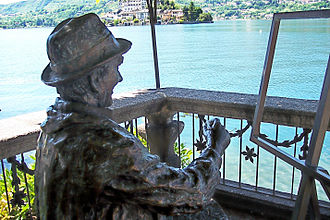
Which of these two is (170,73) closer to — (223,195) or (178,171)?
(223,195)

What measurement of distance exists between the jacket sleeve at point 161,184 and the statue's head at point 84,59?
299 millimetres

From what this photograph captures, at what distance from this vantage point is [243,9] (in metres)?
3.89

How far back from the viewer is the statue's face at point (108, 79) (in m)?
1.51

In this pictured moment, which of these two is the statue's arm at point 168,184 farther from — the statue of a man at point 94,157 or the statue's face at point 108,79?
the statue's face at point 108,79

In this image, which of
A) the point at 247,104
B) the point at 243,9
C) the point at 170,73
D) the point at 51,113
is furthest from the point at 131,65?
the point at 51,113

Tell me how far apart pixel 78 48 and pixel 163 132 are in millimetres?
1923

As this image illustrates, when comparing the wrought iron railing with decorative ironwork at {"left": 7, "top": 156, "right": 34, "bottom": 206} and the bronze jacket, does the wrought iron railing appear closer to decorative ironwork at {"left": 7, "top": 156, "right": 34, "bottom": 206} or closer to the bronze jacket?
decorative ironwork at {"left": 7, "top": 156, "right": 34, "bottom": 206}

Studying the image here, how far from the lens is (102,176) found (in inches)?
54.5

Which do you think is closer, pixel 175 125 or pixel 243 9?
pixel 175 125

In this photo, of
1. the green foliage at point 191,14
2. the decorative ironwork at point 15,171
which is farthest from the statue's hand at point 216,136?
A: the green foliage at point 191,14

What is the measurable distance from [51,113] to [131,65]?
1604 cm

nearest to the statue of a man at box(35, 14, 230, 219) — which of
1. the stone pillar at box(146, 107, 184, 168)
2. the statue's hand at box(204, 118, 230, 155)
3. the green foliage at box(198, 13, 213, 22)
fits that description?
the statue's hand at box(204, 118, 230, 155)

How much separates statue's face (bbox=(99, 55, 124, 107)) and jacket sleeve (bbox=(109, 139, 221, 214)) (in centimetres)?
26

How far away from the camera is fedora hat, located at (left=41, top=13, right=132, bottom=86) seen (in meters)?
1.43
